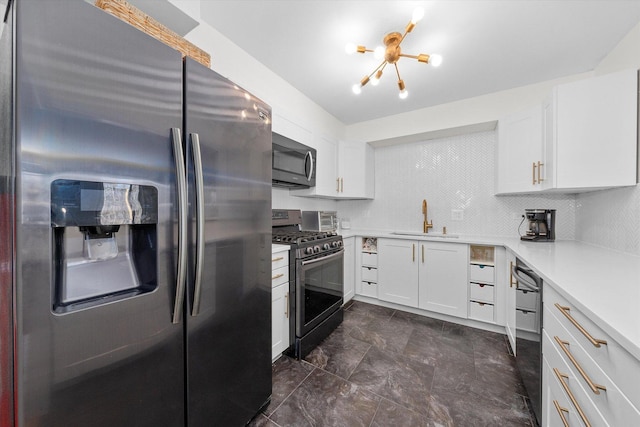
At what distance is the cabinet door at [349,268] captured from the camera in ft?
9.77

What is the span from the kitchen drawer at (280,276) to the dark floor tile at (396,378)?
85 cm

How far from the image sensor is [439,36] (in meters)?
1.83

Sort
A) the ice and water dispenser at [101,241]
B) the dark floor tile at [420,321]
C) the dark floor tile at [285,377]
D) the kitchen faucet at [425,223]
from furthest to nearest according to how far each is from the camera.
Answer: the kitchen faucet at [425,223] < the dark floor tile at [420,321] < the dark floor tile at [285,377] < the ice and water dispenser at [101,241]

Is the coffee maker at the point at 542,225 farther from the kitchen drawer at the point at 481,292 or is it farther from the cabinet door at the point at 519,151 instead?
the kitchen drawer at the point at 481,292

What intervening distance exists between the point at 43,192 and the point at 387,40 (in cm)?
213

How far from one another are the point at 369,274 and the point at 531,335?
5.92 ft

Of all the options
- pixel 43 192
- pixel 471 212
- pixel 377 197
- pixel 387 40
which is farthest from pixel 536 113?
pixel 43 192

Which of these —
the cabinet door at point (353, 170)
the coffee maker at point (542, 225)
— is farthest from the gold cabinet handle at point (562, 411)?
the cabinet door at point (353, 170)

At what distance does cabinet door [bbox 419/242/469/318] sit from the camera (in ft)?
8.26

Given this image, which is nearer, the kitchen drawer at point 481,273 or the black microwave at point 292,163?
the black microwave at point 292,163

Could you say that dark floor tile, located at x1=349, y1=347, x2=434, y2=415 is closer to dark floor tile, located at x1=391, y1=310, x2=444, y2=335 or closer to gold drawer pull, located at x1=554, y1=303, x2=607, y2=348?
dark floor tile, located at x1=391, y1=310, x2=444, y2=335

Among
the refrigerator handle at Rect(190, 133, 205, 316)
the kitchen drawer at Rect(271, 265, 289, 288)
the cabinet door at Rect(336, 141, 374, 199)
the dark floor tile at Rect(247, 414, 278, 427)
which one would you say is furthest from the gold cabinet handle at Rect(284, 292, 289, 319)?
the cabinet door at Rect(336, 141, 374, 199)

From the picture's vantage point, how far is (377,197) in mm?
3643

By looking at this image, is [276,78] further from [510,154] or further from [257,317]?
[510,154]
